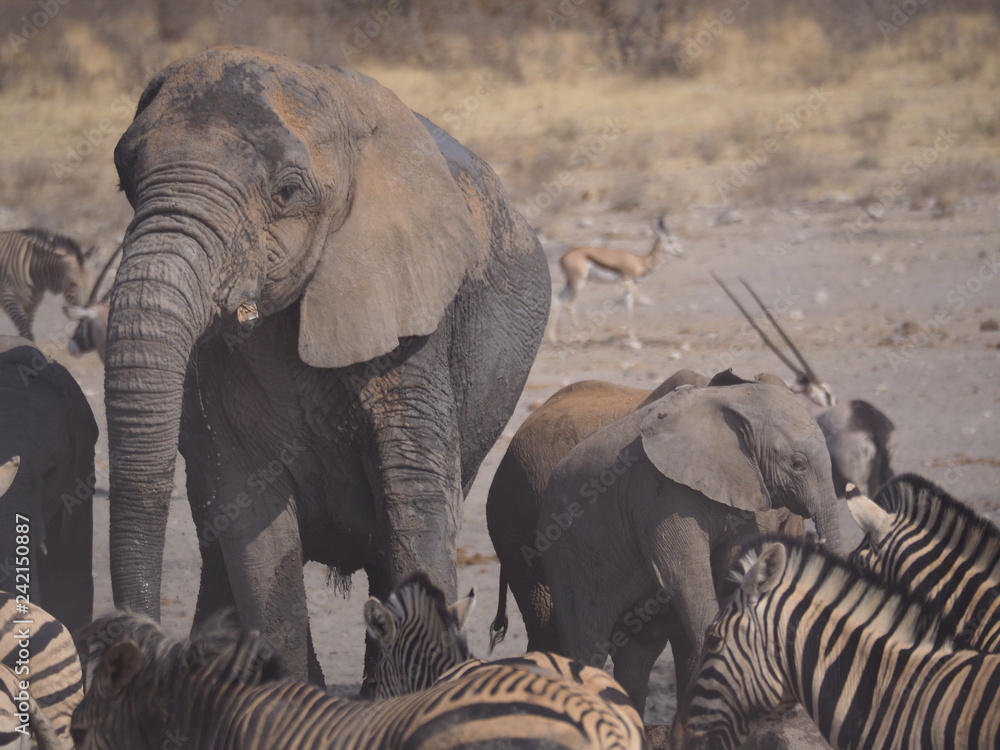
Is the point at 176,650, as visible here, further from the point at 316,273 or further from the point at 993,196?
the point at 993,196

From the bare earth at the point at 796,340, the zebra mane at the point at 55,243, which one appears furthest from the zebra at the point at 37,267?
the bare earth at the point at 796,340

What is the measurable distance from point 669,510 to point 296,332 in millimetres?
1487

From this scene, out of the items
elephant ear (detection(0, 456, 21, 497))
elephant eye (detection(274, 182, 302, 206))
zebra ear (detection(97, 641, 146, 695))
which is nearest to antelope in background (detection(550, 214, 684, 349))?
elephant ear (detection(0, 456, 21, 497))

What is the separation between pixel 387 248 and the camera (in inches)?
171

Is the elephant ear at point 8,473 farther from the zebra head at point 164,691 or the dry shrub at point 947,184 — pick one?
the dry shrub at point 947,184

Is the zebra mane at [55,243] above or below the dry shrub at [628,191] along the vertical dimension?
above

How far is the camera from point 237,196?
12.5 feet

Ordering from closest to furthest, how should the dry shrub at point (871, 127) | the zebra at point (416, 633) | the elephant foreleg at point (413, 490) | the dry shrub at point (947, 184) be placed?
1. the zebra at point (416, 633)
2. the elephant foreleg at point (413, 490)
3. the dry shrub at point (947, 184)
4. the dry shrub at point (871, 127)

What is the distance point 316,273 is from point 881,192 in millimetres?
12100

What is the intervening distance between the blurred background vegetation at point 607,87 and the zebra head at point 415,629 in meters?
11.6

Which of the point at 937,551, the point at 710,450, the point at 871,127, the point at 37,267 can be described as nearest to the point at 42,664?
the point at 710,450

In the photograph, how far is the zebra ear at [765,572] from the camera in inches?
134

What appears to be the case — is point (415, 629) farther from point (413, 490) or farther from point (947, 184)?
point (947, 184)

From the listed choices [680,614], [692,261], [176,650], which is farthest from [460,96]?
[176,650]
